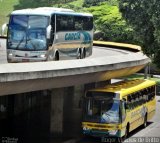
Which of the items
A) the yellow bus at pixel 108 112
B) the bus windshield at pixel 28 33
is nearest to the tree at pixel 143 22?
the yellow bus at pixel 108 112

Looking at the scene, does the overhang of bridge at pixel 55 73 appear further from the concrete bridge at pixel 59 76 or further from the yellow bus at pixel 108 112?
the yellow bus at pixel 108 112

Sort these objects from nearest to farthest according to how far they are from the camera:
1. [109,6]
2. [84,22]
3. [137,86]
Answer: [137,86]
[84,22]
[109,6]

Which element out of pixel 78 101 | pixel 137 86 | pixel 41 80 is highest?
pixel 41 80

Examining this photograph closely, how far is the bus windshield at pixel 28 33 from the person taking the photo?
27.1 metres

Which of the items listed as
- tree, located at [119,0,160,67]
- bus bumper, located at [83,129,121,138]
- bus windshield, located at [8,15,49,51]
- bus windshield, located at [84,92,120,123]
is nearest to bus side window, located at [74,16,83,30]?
bus windshield, located at [8,15,49,51]

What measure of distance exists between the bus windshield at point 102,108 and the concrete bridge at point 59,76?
1.66m

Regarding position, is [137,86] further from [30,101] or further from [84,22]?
[30,101]

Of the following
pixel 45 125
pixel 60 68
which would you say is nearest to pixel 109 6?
pixel 45 125

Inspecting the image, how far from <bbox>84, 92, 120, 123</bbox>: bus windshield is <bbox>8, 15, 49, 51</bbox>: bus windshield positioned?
4.10 meters

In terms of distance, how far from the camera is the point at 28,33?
88.5 ft

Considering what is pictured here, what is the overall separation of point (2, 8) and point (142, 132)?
253ft

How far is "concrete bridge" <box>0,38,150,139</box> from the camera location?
20.2 m

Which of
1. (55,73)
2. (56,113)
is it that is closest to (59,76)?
(55,73)

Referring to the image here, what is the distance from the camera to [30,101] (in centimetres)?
3838
